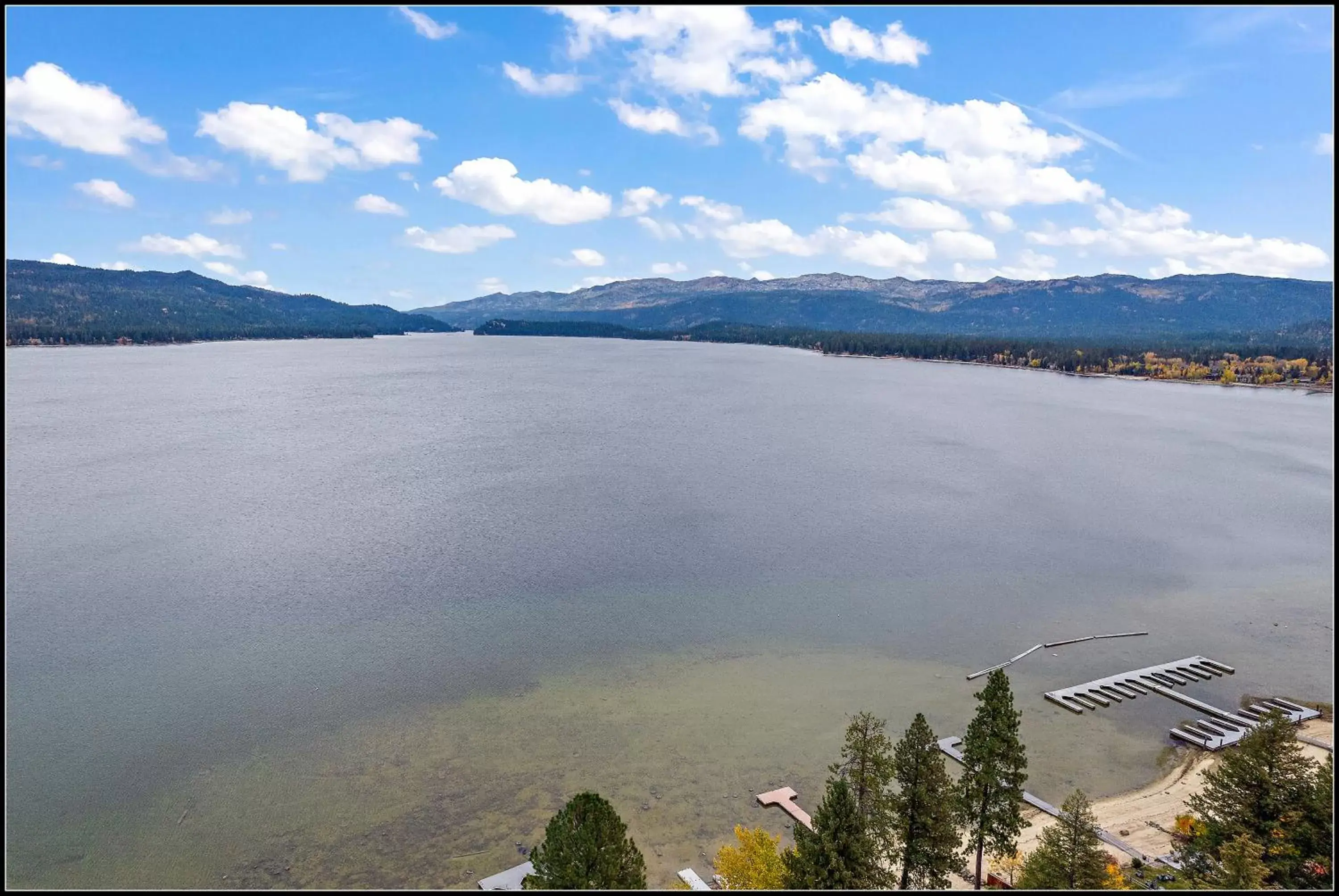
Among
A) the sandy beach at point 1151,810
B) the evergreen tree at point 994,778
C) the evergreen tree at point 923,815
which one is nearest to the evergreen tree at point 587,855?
the evergreen tree at point 923,815

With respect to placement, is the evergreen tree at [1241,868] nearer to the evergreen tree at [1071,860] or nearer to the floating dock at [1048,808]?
the evergreen tree at [1071,860]

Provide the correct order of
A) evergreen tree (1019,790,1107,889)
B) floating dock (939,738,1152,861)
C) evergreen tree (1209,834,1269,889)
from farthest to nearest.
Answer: floating dock (939,738,1152,861) → evergreen tree (1019,790,1107,889) → evergreen tree (1209,834,1269,889)

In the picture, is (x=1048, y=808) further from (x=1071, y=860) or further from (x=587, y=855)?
(x=587, y=855)

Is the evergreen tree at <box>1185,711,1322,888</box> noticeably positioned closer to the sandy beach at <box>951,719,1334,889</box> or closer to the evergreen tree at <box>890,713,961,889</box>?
the sandy beach at <box>951,719,1334,889</box>

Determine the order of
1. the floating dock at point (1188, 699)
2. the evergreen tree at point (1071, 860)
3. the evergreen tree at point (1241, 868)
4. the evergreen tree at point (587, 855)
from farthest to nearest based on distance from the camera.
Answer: the floating dock at point (1188, 699) → the evergreen tree at point (1071, 860) → the evergreen tree at point (1241, 868) → the evergreen tree at point (587, 855)

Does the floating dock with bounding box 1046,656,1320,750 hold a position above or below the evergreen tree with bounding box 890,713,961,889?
below

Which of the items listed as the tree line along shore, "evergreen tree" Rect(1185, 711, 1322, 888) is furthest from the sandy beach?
"evergreen tree" Rect(1185, 711, 1322, 888)

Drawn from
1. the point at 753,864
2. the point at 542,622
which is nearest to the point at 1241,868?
the point at 753,864
